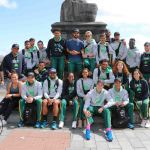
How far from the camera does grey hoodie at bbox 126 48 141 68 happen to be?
981 cm

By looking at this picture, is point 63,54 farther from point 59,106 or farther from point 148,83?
point 148,83

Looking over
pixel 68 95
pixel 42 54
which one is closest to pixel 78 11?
pixel 42 54

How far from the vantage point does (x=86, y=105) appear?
8.52 meters

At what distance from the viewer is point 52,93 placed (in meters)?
9.07

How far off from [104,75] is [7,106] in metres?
2.68

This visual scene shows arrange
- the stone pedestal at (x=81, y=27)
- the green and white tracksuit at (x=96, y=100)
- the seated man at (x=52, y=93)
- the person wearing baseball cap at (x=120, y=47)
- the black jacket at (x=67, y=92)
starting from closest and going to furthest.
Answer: the green and white tracksuit at (x=96, y=100)
the seated man at (x=52, y=93)
the black jacket at (x=67, y=92)
the person wearing baseball cap at (x=120, y=47)
the stone pedestal at (x=81, y=27)

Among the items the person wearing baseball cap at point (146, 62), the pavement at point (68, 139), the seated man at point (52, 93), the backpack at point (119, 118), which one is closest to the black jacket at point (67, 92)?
the seated man at point (52, 93)

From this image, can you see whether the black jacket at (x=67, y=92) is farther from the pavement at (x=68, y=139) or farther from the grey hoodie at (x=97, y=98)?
the pavement at (x=68, y=139)

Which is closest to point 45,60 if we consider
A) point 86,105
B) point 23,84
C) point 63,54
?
point 63,54

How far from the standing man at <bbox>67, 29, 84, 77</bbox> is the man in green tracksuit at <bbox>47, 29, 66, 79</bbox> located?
0.18 meters

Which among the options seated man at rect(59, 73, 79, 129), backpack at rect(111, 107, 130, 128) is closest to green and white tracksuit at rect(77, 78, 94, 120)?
seated man at rect(59, 73, 79, 129)

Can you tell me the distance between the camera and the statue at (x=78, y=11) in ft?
39.8

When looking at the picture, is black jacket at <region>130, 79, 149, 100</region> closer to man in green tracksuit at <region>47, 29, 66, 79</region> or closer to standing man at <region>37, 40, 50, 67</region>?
man in green tracksuit at <region>47, 29, 66, 79</region>

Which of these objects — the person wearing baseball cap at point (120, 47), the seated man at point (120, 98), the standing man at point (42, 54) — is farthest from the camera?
the standing man at point (42, 54)
